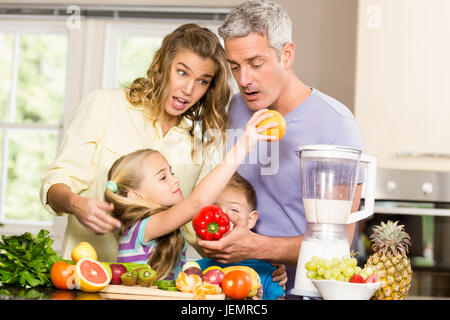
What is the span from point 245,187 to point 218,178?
274 mm

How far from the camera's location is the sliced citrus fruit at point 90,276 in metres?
1.03

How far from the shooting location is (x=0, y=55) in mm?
2178

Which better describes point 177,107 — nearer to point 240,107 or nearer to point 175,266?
point 240,107

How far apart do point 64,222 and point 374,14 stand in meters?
1.41

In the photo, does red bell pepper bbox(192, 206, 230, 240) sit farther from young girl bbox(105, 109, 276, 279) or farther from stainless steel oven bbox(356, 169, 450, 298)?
stainless steel oven bbox(356, 169, 450, 298)

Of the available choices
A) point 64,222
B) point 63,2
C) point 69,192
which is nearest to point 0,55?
point 63,2

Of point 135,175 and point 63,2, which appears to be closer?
point 135,175

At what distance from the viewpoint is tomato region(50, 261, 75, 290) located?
41.1 inches

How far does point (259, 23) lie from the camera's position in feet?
4.73

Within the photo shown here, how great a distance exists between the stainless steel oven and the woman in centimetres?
76

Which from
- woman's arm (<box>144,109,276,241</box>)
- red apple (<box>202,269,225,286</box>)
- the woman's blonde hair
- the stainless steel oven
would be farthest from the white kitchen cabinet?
red apple (<box>202,269,225,286</box>)

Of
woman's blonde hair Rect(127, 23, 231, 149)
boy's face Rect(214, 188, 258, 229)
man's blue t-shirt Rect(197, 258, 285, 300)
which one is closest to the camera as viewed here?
man's blue t-shirt Rect(197, 258, 285, 300)

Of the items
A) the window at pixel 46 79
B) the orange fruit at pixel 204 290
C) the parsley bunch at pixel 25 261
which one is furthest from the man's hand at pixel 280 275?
the window at pixel 46 79

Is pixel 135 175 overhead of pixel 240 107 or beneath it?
beneath
